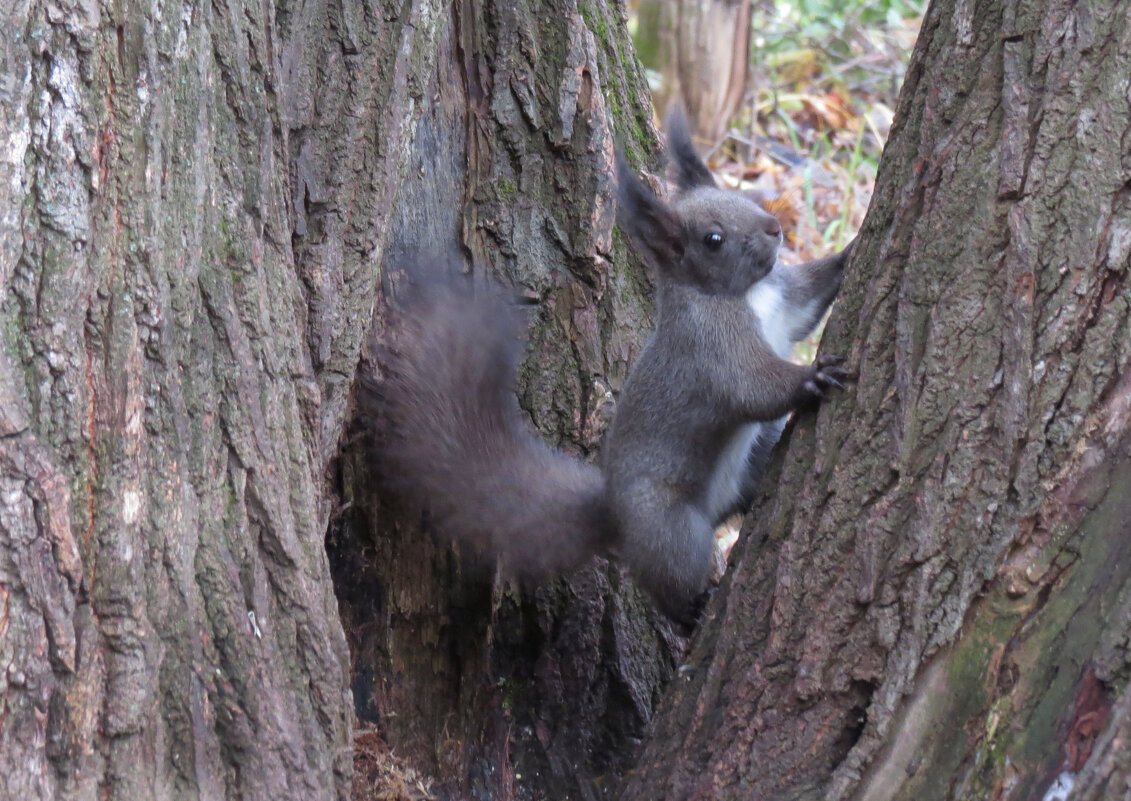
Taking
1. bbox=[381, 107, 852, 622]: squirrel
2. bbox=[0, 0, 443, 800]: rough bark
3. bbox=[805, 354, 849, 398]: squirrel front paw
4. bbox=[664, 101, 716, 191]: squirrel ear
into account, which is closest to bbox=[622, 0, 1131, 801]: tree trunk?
bbox=[805, 354, 849, 398]: squirrel front paw

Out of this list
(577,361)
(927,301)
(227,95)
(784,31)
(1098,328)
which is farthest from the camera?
(784,31)

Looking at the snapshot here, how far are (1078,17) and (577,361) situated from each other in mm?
1749

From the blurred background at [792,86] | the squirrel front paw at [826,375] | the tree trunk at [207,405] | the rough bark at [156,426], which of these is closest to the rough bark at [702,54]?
the blurred background at [792,86]

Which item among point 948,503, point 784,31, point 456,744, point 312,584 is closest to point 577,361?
point 456,744

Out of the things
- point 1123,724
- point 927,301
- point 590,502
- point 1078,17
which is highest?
point 1078,17

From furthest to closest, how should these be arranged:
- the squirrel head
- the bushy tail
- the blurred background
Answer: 1. the blurred background
2. the squirrel head
3. the bushy tail

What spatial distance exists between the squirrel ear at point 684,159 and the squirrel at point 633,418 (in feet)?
0.48

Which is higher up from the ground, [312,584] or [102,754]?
[312,584]

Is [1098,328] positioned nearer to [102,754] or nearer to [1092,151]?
[1092,151]

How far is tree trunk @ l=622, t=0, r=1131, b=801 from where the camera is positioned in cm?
174

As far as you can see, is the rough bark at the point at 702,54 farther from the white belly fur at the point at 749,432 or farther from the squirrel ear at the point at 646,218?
the squirrel ear at the point at 646,218

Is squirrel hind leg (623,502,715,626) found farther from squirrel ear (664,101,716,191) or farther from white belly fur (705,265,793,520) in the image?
squirrel ear (664,101,716,191)

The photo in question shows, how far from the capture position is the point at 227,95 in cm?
213

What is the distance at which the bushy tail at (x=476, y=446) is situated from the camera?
3.03 metres
